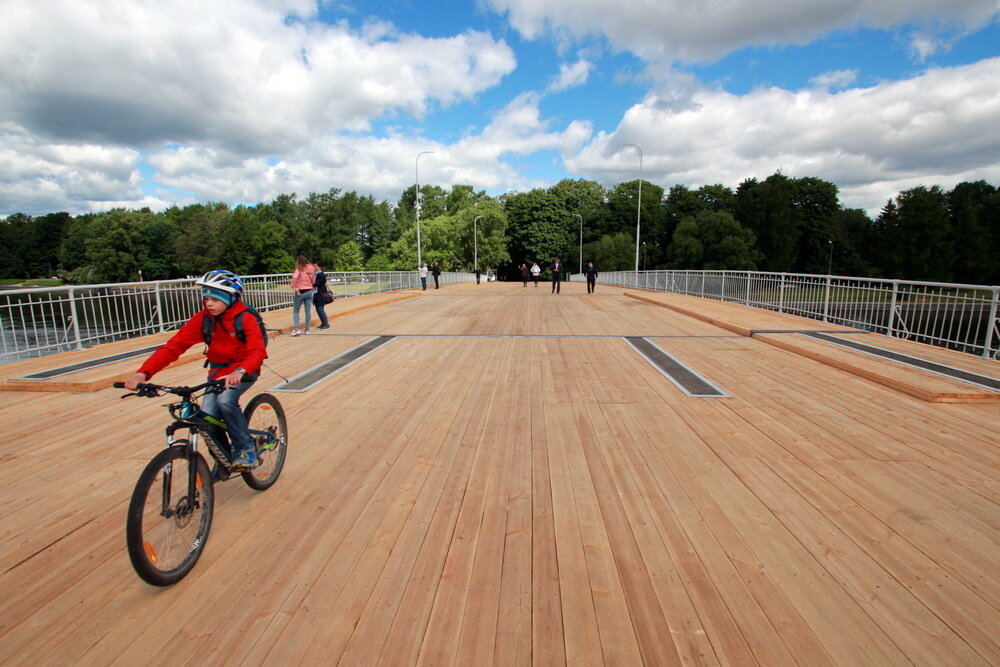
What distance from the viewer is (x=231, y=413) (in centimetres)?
301

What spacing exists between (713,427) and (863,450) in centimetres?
118

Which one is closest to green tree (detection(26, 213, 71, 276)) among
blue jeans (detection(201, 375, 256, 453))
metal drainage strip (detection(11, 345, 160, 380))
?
metal drainage strip (detection(11, 345, 160, 380))

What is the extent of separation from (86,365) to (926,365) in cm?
1198

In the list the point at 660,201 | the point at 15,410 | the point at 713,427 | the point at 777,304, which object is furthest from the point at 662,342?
the point at 660,201

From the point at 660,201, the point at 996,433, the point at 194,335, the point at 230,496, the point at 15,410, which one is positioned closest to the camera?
the point at 194,335

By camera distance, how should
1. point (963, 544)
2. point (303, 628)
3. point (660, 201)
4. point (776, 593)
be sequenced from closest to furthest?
point (303, 628) < point (776, 593) < point (963, 544) < point (660, 201)

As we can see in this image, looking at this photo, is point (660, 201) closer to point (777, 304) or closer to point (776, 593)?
point (777, 304)

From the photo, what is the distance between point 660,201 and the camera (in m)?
91.8

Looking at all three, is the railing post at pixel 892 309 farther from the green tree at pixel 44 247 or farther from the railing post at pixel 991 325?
the green tree at pixel 44 247

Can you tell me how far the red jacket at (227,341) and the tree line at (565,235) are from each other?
66.2 meters

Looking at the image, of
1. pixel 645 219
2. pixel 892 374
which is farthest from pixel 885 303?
pixel 645 219

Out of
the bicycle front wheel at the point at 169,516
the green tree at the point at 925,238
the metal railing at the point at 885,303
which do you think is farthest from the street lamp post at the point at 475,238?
the bicycle front wheel at the point at 169,516

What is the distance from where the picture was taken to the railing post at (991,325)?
753 centimetres

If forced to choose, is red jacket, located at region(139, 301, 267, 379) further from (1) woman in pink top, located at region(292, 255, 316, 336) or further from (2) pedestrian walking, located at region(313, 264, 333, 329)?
(2) pedestrian walking, located at region(313, 264, 333, 329)
